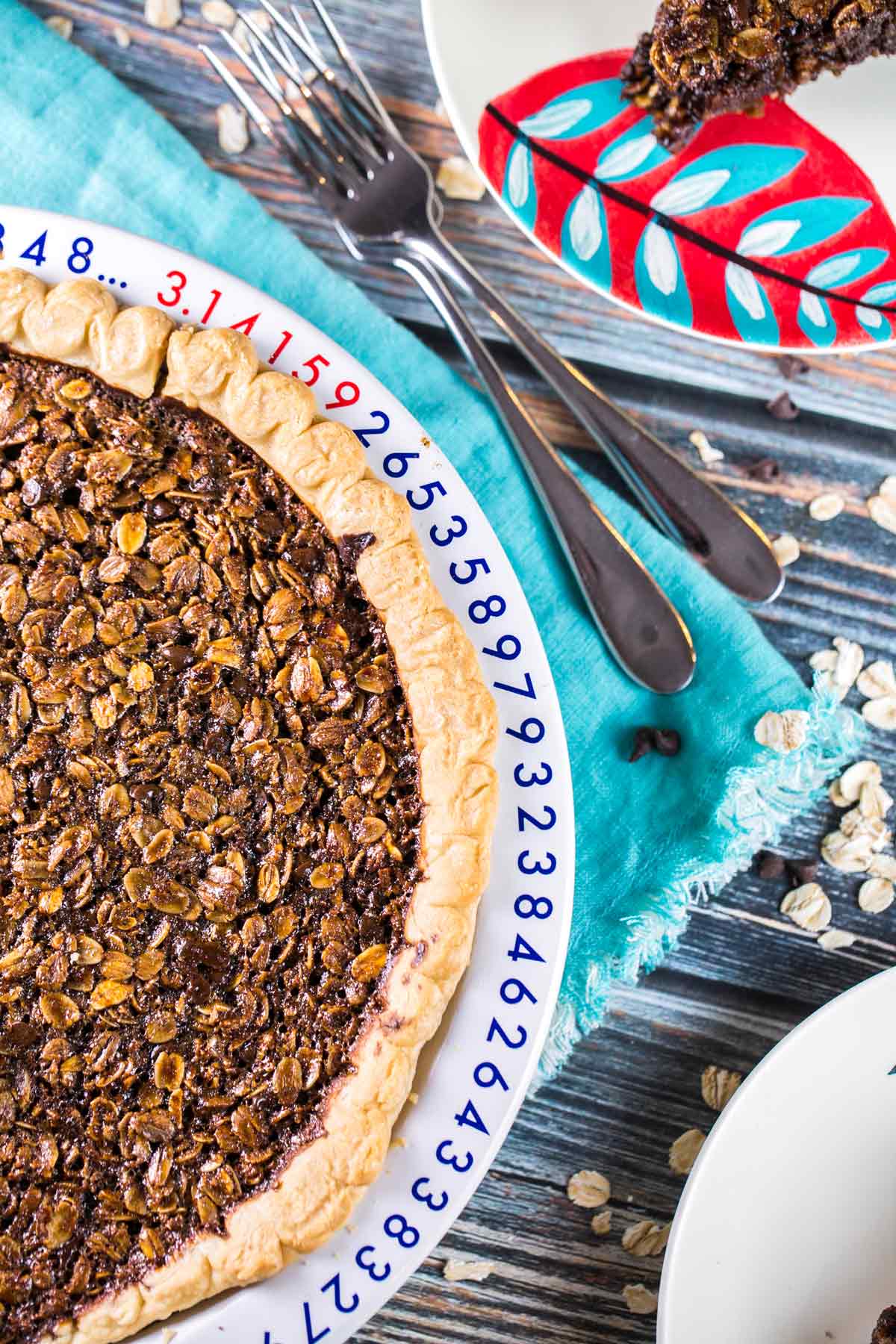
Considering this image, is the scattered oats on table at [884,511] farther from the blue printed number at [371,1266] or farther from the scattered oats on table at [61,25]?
the scattered oats on table at [61,25]

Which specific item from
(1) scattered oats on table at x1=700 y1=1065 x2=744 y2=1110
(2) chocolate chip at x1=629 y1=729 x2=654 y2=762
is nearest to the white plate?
(1) scattered oats on table at x1=700 y1=1065 x2=744 y2=1110

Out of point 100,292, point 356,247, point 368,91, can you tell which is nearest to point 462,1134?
point 100,292

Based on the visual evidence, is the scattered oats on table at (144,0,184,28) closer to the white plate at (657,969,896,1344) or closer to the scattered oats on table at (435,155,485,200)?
the scattered oats on table at (435,155,485,200)

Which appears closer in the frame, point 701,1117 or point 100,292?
point 100,292

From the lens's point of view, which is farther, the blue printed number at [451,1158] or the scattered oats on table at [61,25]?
the scattered oats on table at [61,25]

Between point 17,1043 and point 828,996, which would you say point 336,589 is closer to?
point 17,1043

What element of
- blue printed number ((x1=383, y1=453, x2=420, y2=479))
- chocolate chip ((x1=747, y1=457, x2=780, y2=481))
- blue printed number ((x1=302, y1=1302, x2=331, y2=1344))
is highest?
blue printed number ((x1=383, y1=453, x2=420, y2=479))

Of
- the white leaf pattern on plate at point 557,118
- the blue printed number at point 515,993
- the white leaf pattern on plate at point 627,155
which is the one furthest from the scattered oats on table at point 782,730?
the white leaf pattern on plate at point 557,118
